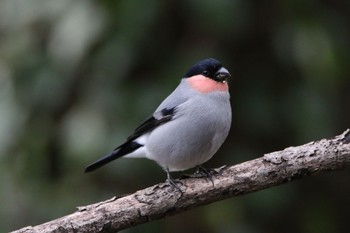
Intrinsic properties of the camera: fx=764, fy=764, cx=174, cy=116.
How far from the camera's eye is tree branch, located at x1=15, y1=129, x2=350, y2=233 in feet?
10.7

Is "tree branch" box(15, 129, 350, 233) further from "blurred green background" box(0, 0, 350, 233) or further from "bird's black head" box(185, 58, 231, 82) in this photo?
"blurred green background" box(0, 0, 350, 233)

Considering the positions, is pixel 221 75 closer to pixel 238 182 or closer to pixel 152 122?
pixel 152 122

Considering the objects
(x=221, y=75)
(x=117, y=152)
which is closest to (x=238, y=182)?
(x=221, y=75)

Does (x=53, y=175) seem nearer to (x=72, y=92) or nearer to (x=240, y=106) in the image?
(x=72, y=92)

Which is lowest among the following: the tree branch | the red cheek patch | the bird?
the tree branch

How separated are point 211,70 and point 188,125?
332 mm

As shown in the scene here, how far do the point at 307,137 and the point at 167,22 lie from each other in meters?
1.04

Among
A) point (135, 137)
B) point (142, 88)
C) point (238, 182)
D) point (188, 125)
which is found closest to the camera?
point (238, 182)

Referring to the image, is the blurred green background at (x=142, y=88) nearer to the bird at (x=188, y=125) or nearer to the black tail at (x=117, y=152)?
the black tail at (x=117, y=152)

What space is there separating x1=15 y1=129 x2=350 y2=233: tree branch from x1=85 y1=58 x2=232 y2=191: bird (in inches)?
→ 14.1

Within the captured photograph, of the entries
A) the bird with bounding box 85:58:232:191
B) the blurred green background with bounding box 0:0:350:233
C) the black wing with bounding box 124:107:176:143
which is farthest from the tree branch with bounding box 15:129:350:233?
the blurred green background with bounding box 0:0:350:233

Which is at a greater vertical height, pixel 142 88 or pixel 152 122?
pixel 142 88

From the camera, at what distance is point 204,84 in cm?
388

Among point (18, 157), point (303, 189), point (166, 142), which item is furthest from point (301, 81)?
point (18, 157)
